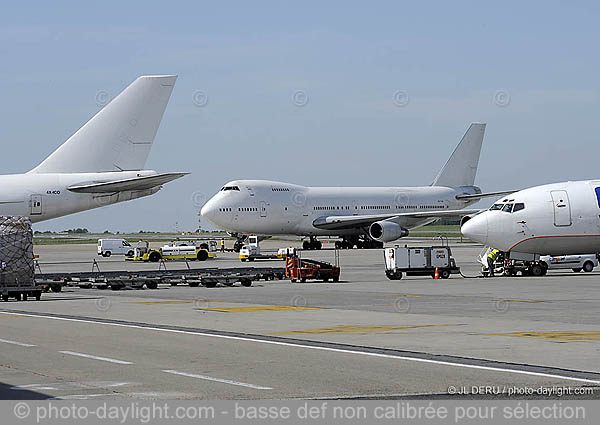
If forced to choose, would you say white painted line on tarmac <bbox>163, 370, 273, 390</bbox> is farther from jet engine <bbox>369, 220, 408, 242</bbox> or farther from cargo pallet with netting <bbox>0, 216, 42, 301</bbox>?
jet engine <bbox>369, 220, 408, 242</bbox>

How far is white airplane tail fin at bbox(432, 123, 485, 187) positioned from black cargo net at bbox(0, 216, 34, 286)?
7262 centimetres

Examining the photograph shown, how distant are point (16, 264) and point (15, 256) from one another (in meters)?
0.28

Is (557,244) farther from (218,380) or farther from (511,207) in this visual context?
(218,380)

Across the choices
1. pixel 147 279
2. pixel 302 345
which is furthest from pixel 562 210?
pixel 302 345

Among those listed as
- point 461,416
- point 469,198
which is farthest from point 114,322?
point 469,198

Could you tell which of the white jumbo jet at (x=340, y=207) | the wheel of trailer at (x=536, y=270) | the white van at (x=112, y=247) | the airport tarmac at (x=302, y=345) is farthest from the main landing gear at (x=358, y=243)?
the airport tarmac at (x=302, y=345)

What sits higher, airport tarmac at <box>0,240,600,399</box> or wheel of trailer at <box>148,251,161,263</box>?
wheel of trailer at <box>148,251,161,263</box>

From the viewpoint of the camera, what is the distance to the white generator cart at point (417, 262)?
43.8 metres

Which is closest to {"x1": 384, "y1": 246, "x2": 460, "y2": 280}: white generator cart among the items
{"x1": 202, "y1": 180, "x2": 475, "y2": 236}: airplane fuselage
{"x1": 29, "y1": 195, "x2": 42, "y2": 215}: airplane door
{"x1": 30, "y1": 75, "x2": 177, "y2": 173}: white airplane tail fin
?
{"x1": 30, "y1": 75, "x2": 177, "y2": 173}: white airplane tail fin

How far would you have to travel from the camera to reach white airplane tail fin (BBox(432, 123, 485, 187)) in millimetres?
101688

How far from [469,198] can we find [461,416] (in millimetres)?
91035

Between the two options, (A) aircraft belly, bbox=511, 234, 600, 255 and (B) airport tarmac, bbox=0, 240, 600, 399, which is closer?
(B) airport tarmac, bbox=0, 240, 600, 399

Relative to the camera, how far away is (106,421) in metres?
10.6

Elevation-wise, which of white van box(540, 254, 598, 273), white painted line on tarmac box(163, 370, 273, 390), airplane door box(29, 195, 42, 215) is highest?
airplane door box(29, 195, 42, 215)
